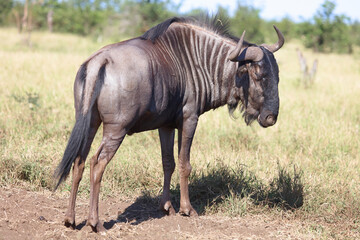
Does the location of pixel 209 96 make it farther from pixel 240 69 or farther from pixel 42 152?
pixel 42 152

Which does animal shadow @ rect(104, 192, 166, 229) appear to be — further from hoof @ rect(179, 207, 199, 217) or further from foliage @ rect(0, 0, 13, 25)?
foliage @ rect(0, 0, 13, 25)

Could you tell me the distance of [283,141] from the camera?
247 inches

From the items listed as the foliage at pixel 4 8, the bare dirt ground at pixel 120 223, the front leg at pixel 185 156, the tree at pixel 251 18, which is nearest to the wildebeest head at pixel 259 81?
the front leg at pixel 185 156

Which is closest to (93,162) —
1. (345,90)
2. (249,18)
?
(345,90)

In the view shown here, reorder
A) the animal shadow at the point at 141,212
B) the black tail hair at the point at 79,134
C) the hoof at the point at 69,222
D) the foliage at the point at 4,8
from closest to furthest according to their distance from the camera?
the black tail hair at the point at 79,134 → the hoof at the point at 69,222 → the animal shadow at the point at 141,212 → the foliage at the point at 4,8

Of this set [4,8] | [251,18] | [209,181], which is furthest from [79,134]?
[4,8]

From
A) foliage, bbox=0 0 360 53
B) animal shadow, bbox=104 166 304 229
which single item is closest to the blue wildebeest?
animal shadow, bbox=104 166 304 229

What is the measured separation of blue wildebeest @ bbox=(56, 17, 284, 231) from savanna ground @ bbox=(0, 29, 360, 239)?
347 millimetres

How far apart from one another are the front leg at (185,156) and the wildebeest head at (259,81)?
55cm

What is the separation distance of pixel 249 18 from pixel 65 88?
2042 centimetres

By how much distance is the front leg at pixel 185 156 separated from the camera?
3.91 m

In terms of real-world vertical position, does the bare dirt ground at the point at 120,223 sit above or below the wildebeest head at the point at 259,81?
below

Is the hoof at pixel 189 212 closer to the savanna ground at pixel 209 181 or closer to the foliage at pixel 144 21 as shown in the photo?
the savanna ground at pixel 209 181

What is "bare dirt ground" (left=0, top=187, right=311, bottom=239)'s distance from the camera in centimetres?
345
